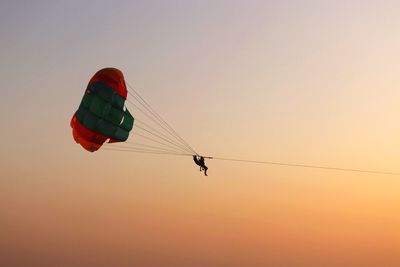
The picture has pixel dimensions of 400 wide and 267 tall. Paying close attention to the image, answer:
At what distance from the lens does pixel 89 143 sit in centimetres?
5394

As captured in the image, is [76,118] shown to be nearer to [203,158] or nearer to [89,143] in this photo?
[89,143]

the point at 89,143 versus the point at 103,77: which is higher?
the point at 103,77

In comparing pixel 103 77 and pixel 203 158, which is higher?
pixel 103 77

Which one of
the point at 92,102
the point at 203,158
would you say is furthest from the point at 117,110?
the point at 203,158

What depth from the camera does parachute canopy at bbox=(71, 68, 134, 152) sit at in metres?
53.1

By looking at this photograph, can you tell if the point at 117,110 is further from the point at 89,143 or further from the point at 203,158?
the point at 203,158

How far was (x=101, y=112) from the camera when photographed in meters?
53.1

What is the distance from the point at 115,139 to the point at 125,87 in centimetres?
388

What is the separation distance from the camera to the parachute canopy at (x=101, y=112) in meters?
53.1

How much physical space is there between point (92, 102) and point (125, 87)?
10.6 ft

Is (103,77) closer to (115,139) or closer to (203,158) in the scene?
(115,139)

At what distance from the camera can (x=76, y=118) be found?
5375 cm

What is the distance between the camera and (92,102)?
5297 centimetres

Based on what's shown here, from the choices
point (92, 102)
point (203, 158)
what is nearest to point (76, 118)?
point (92, 102)
